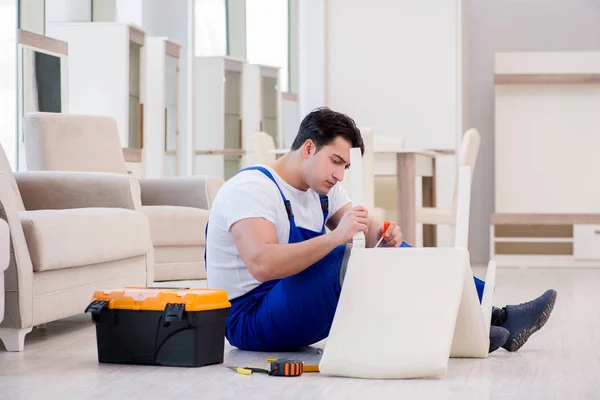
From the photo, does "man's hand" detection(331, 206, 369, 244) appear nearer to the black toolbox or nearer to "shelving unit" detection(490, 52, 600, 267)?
the black toolbox

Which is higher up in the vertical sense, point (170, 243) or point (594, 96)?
point (594, 96)

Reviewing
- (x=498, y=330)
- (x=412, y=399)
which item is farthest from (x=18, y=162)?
(x=412, y=399)

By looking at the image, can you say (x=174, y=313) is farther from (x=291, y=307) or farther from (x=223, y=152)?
(x=223, y=152)

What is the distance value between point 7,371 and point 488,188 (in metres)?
6.10

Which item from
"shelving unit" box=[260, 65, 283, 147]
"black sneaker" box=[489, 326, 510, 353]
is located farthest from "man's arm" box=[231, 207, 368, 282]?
"shelving unit" box=[260, 65, 283, 147]

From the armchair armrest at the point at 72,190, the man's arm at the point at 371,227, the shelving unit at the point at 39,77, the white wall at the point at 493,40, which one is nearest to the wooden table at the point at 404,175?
the shelving unit at the point at 39,77

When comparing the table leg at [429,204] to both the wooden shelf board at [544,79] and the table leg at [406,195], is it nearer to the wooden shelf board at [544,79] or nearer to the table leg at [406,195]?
the wooden shelf board at [544,79]

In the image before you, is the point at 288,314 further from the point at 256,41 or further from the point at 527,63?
the point at 256,41

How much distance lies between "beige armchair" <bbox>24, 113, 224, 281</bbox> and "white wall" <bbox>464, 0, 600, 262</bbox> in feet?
10.6

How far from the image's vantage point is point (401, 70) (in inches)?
312

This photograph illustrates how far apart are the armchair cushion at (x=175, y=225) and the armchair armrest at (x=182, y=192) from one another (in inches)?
8.6

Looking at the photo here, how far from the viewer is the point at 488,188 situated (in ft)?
27.3

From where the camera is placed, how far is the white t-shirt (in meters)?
2.75

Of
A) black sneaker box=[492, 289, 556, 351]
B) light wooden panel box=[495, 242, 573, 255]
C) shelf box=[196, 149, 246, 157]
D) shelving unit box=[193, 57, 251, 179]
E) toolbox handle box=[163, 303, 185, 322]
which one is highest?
shelving unit box=[193, 57, 251, 179]
